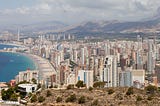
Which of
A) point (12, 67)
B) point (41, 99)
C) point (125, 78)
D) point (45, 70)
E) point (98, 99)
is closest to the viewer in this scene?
point (98, 99)

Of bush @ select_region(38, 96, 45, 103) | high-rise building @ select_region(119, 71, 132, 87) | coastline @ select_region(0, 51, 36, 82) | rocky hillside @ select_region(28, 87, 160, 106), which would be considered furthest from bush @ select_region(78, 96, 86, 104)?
coastline @ select_region(0, 51, 36, 82)

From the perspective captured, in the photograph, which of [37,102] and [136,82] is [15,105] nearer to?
[37,102]

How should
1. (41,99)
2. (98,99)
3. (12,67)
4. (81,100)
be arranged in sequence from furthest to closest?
1. (12,67)
2. (41,99)
3. (98,99)
4. (81,100)

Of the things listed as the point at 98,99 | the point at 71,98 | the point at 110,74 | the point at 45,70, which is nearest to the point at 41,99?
the point at 71,98

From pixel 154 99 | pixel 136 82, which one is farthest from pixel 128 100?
pixel 136 82

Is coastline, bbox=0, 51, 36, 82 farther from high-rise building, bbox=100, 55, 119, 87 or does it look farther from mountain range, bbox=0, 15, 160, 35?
mountain range, bbox=0, 15, 160, 35

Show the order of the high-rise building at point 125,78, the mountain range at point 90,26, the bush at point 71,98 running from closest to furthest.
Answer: the bush at point 71,98 < the high-rise building at point 125,78 < the mountain range at point 90,26

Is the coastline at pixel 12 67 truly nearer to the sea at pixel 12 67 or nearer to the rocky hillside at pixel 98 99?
the sea at pixel 12 67

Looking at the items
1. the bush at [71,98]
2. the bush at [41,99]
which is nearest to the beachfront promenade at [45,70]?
the bush at [41,99]

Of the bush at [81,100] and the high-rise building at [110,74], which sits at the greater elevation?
the bush at [81,100]

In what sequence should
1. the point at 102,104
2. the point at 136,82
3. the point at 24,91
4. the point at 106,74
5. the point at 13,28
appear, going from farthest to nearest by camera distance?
1. the point at 13,28
2. the point at 106,74
3. the point at 136,82
4. the point at 24,91
5. the point at 102,104

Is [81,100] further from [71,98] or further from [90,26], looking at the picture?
[90,26]
